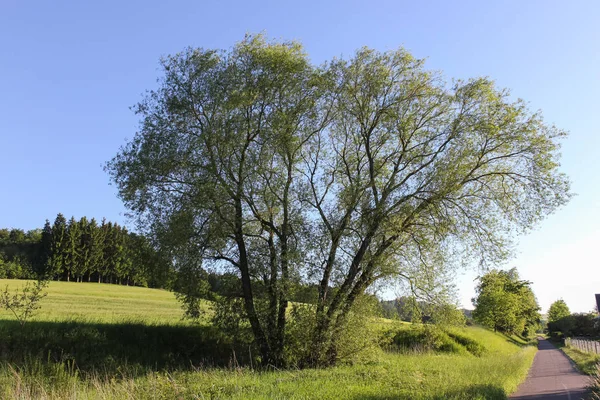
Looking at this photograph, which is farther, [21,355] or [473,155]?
[473,155]

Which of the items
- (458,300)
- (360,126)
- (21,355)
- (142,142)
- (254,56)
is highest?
(254,56)

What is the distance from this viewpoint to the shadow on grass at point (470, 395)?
9898 millimetres

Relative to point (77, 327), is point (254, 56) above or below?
above

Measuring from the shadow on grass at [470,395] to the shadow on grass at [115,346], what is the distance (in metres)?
6.50

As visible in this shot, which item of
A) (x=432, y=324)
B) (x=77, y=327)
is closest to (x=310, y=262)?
(x=432, y=324)

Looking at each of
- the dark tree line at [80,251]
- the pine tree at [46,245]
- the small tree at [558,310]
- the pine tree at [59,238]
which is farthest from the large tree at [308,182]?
the small tree at [558,310]

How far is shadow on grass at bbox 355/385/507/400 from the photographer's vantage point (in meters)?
9.90

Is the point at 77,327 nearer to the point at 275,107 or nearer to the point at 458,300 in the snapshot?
the point at 275,107

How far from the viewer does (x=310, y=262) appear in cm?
1850

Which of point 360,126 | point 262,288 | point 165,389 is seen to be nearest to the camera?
point 165,389

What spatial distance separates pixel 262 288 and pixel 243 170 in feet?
18.5

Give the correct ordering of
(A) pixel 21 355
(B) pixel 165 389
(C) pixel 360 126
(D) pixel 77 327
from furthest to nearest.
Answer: (C) pixel 360 126, (D) pixel 77 327, (A) pixel 21 355, (B) pixel 165 389

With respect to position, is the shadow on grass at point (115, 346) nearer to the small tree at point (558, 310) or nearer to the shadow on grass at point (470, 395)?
the shadow on grass at point (470, 395)

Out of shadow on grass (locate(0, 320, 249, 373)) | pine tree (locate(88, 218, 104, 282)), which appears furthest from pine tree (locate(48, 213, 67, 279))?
shadow on grass (locate(0, 320, 249, 373))
